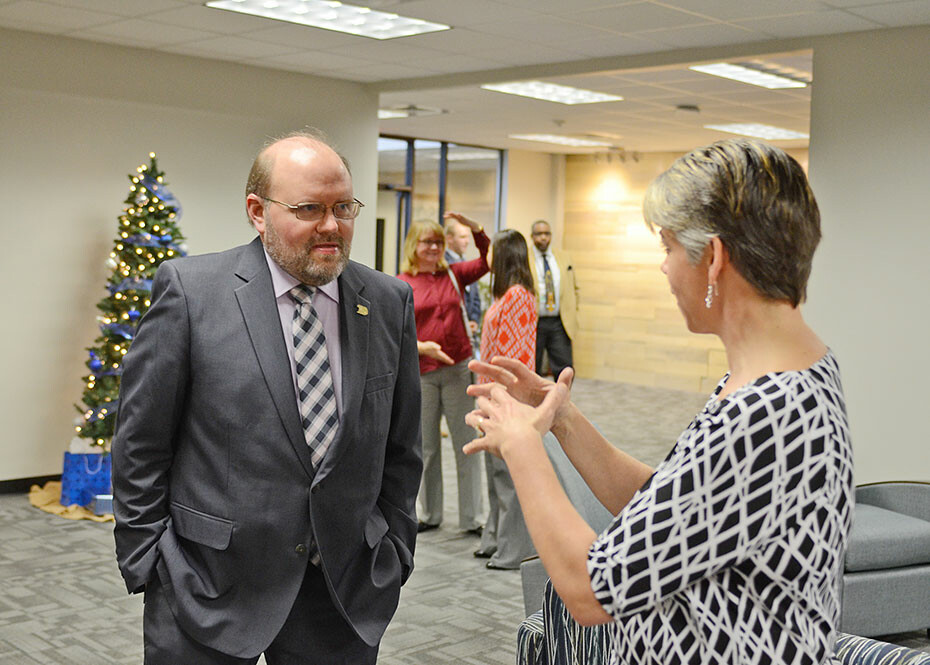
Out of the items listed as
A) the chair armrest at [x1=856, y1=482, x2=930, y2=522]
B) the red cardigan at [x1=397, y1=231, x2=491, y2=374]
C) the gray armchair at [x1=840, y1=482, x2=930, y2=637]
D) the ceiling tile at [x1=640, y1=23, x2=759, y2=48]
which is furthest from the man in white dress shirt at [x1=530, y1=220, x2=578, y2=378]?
the gray armchair at [x1=840, y1=482, x2=930, y2=637]

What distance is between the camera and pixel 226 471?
215 cm

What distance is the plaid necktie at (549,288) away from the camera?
11664 millimetres

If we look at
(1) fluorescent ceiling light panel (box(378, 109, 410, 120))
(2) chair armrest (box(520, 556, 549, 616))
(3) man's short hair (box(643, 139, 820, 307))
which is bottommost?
(2) chair armrest (box(520, 556, 549, 616))

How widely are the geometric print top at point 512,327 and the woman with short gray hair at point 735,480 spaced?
4.26 meters

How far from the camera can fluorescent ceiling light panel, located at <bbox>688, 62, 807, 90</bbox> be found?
309 inches

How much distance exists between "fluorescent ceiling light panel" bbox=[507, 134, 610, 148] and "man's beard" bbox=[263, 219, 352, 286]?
11.1 metres

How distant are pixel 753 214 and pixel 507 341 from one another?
14.4 feet

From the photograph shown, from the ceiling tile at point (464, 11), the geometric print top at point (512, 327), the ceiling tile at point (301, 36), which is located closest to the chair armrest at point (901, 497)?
the geometric print top at point (512, 327)

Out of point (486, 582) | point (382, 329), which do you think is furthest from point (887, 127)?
point (382, 329)

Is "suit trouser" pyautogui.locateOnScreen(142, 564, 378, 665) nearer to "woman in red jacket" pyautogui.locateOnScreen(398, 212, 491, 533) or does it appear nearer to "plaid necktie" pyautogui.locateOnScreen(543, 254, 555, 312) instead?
A: "woman in red jacket" pyautogui.locateOnScreen(398, 212, 491, 533)

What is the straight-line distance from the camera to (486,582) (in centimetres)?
554

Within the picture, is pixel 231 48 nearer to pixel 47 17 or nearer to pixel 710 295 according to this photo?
pixel 47 17

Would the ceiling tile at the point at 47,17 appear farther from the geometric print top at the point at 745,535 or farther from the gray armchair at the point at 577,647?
the geometric print top at the point at 745,535

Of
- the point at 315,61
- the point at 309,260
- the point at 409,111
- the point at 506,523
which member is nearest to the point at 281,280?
the point at 309,260
